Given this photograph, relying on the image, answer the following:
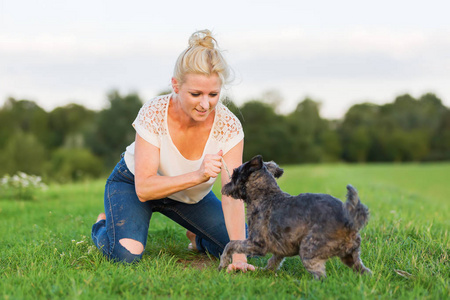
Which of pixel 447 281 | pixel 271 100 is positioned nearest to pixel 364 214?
pixel 447 281

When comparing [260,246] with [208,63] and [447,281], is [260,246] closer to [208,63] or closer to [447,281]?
[447,281]

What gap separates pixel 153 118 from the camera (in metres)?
5.03

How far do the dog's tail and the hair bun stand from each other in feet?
7.26

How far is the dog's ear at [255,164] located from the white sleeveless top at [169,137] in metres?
0.91

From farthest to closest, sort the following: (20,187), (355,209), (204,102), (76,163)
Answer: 1. (76,163)
2. (20,187)
3. (204,102)
4. (355,209)

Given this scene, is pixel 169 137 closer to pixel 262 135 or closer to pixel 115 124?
pixel 115 124

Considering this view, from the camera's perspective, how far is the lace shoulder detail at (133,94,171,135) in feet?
16.3

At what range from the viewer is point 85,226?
7.01m

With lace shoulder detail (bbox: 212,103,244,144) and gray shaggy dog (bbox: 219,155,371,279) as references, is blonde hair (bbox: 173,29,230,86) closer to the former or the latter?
lace shoulder detail (bbox: 212,103,244,144)

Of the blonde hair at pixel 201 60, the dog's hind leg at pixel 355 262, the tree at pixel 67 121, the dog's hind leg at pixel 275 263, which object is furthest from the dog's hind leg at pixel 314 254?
the tree at pixel 67 121

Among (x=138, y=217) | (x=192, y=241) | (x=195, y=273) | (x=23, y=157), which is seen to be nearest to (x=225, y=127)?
(x=138, y=217)

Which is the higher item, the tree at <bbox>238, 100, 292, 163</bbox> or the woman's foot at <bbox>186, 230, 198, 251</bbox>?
the woman's foot at <bbox>186, 230, 198, 251</bbox>

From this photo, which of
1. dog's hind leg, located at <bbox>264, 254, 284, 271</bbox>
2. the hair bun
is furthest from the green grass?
the hair bun

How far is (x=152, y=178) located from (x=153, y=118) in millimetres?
729
